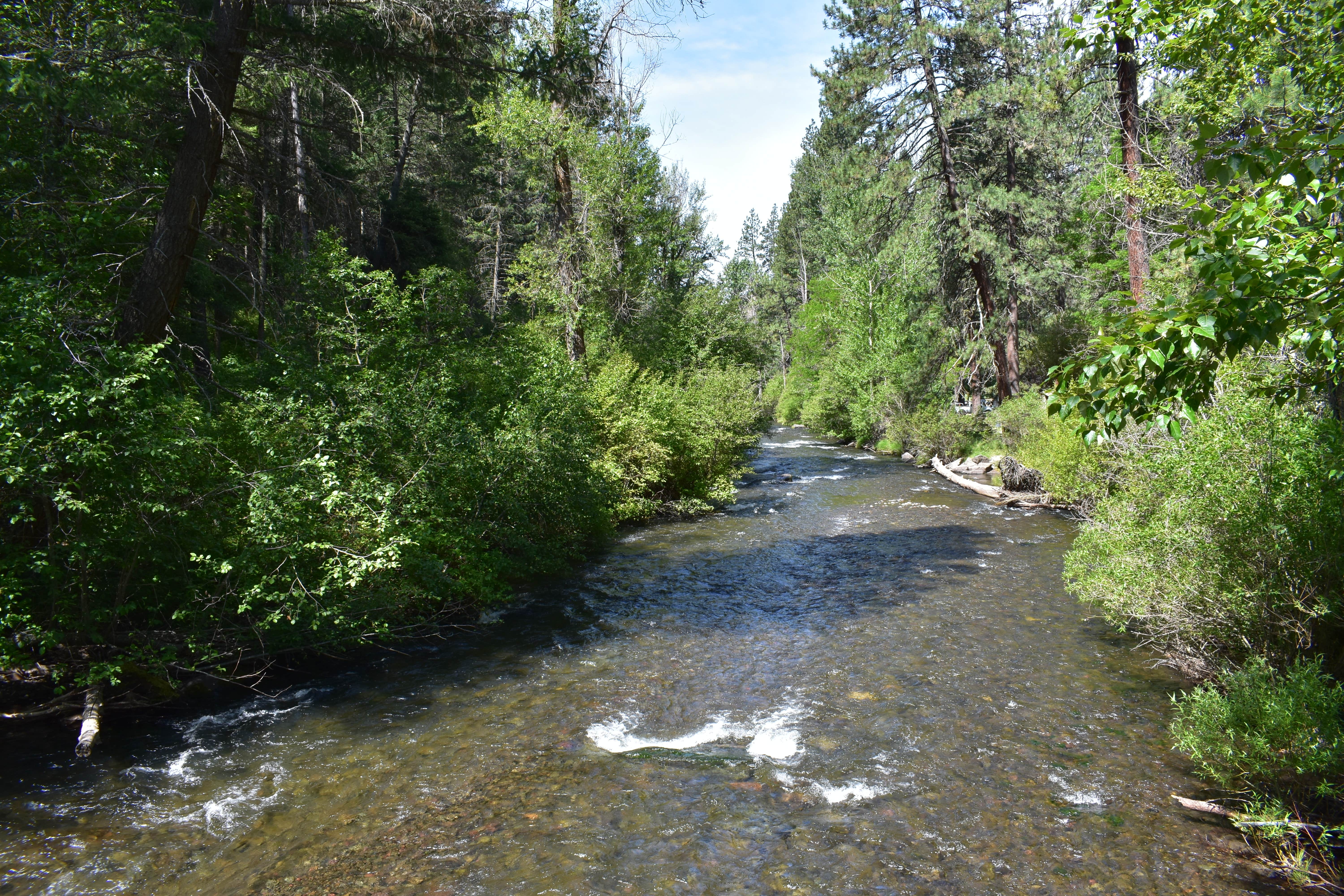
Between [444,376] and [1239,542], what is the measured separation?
9692mm

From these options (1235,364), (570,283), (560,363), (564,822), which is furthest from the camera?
(570,283)

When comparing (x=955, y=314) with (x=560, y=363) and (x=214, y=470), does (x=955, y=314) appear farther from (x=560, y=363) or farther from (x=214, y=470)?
(x=214, y=470)

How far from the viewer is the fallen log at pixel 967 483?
1822 cm

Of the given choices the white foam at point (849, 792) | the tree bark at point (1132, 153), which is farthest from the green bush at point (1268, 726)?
the tree bark at point (1132, 153)

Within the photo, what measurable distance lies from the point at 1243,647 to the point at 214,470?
9764 millimetres

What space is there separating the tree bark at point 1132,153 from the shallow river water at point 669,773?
6.31 metres

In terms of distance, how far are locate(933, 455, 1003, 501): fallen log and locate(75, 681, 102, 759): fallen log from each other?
17214 millimetres

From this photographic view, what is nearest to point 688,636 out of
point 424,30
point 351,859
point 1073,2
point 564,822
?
point 564,822

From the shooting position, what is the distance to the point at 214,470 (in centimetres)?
721

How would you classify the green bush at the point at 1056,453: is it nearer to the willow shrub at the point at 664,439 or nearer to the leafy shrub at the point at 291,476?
the willow shrub at the point at 664,439

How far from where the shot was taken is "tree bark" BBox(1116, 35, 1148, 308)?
11.8 metres

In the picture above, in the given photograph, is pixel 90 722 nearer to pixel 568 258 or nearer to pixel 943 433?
pixel 568 258

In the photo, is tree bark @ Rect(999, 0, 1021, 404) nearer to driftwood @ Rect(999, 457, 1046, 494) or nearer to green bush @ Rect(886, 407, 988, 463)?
green bush @ Rect(886, 407, 988, 463)

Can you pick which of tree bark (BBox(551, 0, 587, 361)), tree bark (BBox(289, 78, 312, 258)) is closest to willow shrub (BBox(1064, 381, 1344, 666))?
tree bark (BBox(289, 78, 312, 258))
